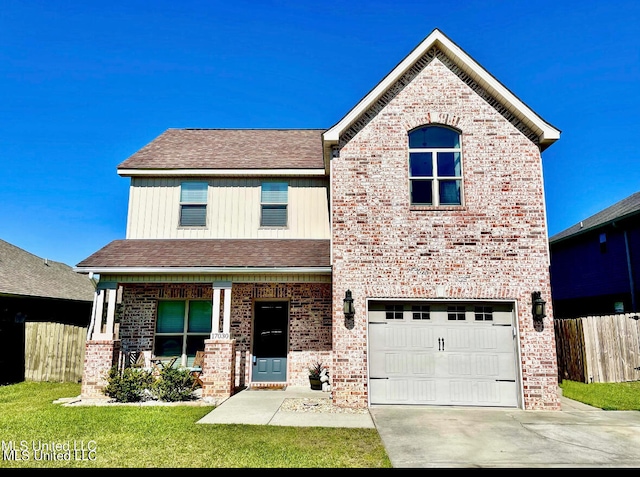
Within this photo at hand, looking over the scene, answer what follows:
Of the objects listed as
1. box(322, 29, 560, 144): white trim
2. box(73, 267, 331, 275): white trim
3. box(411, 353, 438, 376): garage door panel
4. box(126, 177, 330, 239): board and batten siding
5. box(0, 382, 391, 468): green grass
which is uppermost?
box(322, 29, 560, 144): white trim

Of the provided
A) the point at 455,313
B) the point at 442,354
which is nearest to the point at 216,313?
the point at 442,354

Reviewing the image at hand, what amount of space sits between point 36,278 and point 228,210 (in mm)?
9904

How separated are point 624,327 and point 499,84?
325 inches

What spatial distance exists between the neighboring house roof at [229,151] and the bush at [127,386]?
20.2 ft

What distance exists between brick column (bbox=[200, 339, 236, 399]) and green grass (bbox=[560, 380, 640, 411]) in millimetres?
8387

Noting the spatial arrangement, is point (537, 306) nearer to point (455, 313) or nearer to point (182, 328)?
point (455, 313)

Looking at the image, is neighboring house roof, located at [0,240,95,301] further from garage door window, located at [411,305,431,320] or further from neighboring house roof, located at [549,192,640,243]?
neighboring house roof, located at [549,192,640,243]

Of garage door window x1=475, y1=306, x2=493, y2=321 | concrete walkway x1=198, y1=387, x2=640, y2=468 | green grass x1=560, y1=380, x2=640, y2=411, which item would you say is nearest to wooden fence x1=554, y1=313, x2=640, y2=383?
green grass x1=560, y1=380, x2=640, y2=411

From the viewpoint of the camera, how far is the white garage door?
9609 mm

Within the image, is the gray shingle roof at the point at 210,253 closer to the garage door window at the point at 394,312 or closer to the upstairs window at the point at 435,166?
the garage door window at the point at 394,312

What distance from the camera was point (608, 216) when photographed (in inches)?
782

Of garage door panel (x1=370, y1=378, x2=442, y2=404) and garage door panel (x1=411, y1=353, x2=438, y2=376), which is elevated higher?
garage door panel (x1=411, y1=353, x2=438, y2=376)

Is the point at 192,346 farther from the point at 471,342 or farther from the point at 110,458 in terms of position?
the point at 471,342

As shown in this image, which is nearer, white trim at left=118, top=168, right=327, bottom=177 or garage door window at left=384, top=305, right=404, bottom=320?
garage door window at left=384, top=305, right=404, bottom=320
